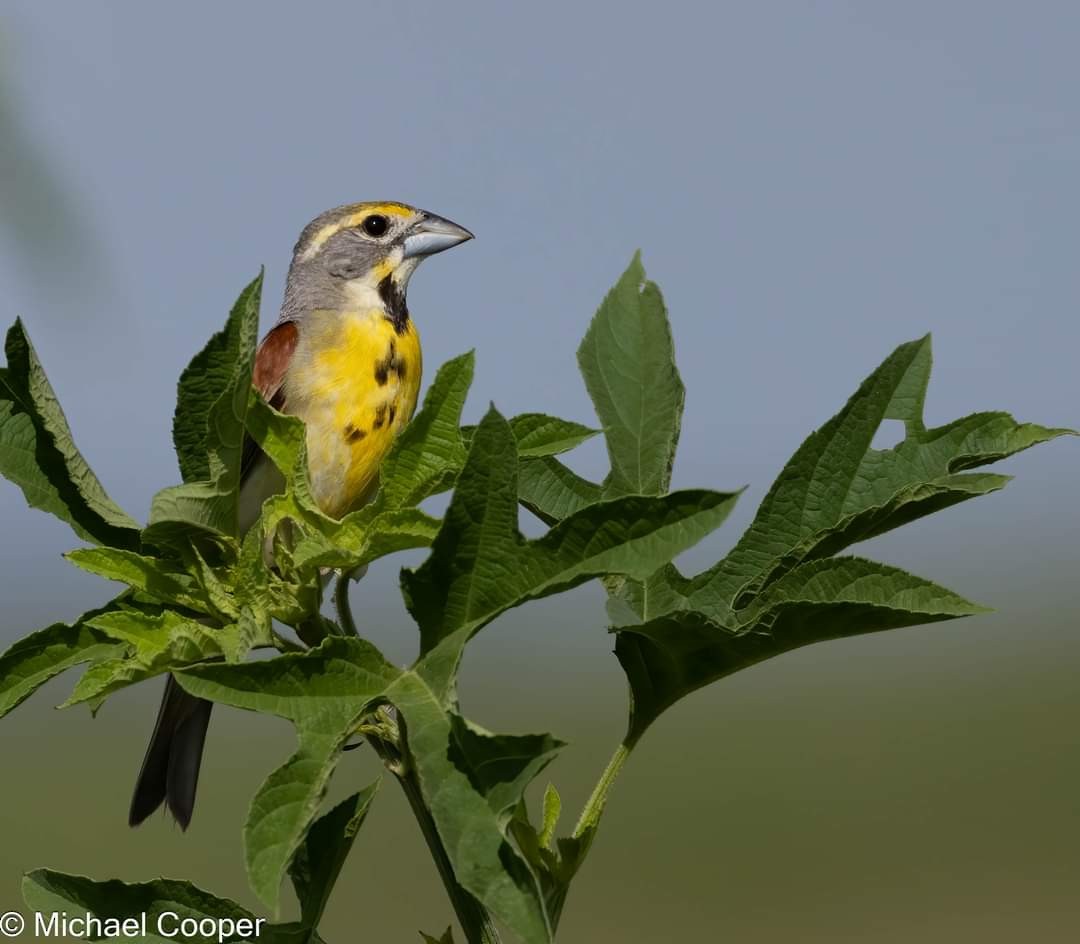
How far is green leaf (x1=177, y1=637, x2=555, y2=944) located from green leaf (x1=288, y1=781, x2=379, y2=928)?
431mm

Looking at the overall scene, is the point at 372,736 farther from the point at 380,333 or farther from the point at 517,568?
the point at 380,333

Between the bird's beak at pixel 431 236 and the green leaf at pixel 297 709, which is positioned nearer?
the green leaf at pixel 297 709

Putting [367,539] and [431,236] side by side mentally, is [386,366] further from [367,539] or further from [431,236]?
[367,539]

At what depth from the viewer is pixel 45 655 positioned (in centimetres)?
175

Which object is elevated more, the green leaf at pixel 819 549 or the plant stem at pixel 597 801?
the green leaf at pixel 819 549

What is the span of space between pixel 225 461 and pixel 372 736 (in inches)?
16.1

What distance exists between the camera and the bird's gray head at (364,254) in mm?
4094

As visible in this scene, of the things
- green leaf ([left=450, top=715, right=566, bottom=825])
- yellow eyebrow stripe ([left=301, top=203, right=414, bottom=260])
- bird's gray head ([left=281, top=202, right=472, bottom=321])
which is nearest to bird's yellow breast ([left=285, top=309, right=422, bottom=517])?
bird's gray head ([left=281, top=202, right=472, bottom=321])

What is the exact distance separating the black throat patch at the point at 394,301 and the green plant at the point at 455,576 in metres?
1.89

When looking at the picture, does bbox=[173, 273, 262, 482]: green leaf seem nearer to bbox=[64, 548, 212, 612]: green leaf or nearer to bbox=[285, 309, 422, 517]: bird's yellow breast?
bbox=[64, 548, 212, 612]: green leaf

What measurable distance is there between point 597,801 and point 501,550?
438 millimetres

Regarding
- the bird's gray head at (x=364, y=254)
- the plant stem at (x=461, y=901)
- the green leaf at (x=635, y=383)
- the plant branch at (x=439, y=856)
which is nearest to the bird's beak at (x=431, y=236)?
the bird's gray head at (x=364, y=254)

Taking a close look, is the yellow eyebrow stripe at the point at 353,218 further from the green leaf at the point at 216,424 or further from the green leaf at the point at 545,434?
the green leaf at the point at 216,424

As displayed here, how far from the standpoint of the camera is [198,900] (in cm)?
188
